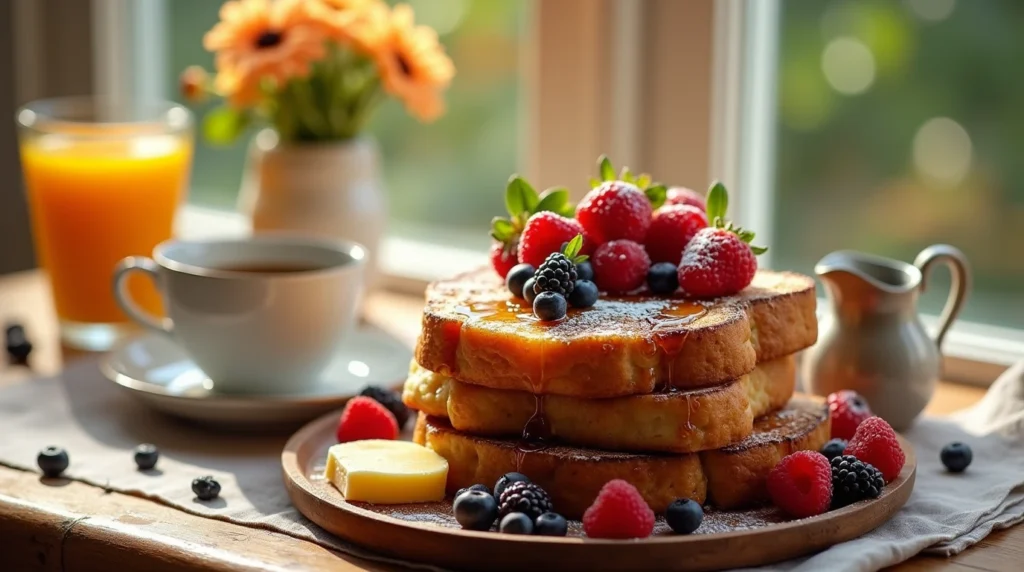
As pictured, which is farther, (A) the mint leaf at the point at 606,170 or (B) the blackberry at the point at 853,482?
(A) the mint leaf at the point at 606,170

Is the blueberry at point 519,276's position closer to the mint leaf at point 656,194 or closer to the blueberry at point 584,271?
the blueberry at point 584,271

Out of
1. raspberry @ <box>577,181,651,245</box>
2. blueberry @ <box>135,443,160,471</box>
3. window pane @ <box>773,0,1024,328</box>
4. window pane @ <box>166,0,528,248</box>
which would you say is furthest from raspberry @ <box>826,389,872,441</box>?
window pane @ <box>166,0,528,248</box>

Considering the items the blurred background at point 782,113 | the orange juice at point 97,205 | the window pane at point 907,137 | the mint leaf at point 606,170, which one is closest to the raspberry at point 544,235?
the mint leaf at point 606,170

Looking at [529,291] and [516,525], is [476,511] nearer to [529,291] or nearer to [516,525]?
[516,525]

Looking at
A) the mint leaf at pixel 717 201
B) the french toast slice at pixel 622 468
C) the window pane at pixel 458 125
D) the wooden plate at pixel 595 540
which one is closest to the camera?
the wooden plate at pixel 595 540

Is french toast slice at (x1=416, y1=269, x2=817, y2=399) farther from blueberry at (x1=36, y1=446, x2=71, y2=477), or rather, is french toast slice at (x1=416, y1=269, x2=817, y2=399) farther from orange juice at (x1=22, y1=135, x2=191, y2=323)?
orange juice at (x1=22, y1=135, x2=191, y2=323)

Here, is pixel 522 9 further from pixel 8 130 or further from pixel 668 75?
pixel 8 130
